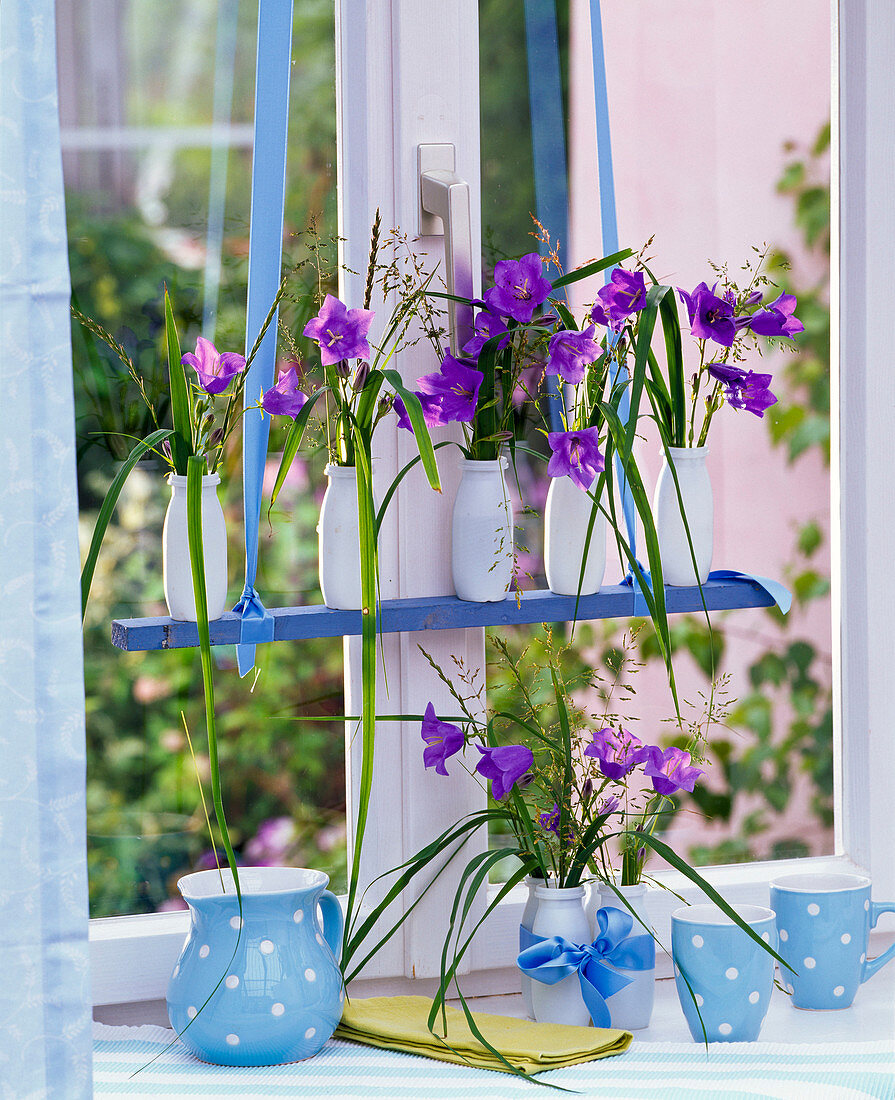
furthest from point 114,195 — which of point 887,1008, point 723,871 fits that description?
point 887,1008

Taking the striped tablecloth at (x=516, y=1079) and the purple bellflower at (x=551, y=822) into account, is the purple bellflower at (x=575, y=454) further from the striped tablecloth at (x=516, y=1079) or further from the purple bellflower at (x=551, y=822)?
the striped tablecloth at (x=516, y=1079)

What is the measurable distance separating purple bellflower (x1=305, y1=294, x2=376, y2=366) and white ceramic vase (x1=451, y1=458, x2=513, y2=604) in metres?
0.16

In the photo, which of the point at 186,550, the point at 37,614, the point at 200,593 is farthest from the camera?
the point at 186,550

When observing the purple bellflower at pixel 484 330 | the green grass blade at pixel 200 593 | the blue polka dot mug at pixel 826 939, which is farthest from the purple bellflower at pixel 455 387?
the blue polka dot mug at pixel 826 939

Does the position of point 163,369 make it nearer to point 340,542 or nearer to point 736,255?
point 340,542

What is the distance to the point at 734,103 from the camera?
1.38m

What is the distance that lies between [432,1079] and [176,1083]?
0.70ft

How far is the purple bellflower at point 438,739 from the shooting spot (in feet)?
3.79

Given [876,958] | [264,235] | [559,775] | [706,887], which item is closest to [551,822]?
[559,775]

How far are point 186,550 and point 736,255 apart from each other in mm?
705

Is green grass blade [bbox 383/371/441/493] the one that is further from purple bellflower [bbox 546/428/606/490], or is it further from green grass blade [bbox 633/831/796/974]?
green grass blade [bbox 633/831/796/974]

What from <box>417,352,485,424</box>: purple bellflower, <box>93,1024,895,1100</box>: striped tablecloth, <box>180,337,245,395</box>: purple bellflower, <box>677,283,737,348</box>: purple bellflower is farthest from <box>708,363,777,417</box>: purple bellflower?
<box>93,1024,895,1100</box>: striped tablecloth

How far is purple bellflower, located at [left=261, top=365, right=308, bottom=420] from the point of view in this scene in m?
1.11

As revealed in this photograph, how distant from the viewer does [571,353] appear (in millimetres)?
1150
